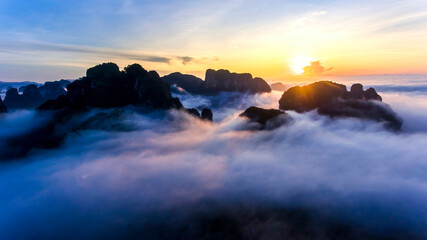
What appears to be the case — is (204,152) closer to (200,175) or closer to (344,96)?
(200,175)

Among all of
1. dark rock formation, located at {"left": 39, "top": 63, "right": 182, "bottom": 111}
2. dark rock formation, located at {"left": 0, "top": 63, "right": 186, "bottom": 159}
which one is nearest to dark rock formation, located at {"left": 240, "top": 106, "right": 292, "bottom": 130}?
dark rock formation, located at {"left": 0, "top": 63, "right": 186, "bottom": 159}

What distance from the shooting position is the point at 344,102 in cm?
13388

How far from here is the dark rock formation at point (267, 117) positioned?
116m

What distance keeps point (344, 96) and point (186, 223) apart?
119 m

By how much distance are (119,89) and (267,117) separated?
83.0 m

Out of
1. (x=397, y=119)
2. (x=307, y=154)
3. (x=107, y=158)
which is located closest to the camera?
(x=107, y=158)

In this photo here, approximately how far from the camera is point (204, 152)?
126m

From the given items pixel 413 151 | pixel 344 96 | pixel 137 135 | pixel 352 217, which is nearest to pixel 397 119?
pixel 413 151

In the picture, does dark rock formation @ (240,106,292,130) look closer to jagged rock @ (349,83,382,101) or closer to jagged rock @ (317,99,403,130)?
jagged rock @ (317,99,403,130)

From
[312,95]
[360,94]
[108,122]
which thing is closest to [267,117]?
[312,95]

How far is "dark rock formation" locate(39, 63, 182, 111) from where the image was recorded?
118m

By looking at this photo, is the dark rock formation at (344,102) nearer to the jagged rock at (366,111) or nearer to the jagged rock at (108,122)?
the jagged rock at (366,111)

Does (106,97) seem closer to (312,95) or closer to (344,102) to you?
(312,95)

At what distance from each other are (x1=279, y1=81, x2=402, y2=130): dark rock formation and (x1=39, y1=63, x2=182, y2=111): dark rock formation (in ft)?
285
